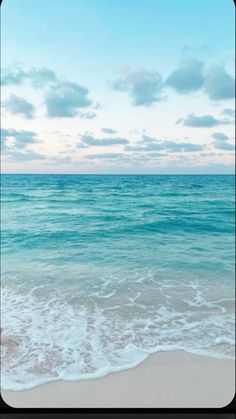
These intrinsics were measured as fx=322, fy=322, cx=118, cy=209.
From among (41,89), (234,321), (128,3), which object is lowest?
(234,321)

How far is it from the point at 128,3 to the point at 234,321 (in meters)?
10.6

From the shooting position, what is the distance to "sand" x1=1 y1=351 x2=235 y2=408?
4.96 feet

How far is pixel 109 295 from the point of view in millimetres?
3168

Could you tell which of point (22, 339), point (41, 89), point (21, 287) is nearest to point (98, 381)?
point (22, 339)

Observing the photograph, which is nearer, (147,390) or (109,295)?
(147,390)

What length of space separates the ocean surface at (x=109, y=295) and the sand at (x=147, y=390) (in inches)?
3.2

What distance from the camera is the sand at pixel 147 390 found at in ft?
4.96

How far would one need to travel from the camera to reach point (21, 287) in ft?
11.0

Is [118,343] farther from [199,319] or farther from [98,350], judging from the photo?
[199,319]

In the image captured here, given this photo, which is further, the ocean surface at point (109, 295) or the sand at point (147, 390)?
the ocean surface at point (109, 295)

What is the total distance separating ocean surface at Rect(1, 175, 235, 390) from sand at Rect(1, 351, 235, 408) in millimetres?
80

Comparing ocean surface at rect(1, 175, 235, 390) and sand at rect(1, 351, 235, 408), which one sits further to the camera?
ocean surface at rect(1, 175, 235, 390)

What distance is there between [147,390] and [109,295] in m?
1.60

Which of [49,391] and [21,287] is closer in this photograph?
[49,391]
